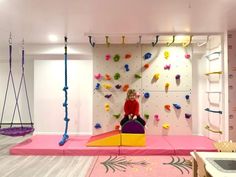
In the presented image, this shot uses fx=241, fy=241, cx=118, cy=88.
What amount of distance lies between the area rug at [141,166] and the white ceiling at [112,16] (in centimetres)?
276

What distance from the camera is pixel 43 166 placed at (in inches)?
178

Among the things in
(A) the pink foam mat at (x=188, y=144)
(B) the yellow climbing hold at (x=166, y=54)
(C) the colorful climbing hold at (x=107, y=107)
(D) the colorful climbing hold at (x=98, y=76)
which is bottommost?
(A) the pink foam mat at (x=188, y=144)

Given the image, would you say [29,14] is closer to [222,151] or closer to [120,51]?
[120,51]

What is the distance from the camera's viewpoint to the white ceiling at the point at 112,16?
377cm

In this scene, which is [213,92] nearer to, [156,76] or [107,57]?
[156,76]

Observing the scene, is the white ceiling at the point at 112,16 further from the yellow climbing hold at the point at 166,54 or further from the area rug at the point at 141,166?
the area rug at the point at 141,166

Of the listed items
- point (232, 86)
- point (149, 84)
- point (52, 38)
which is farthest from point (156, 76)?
point (52, 38)

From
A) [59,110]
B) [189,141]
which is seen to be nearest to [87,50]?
[59,110]

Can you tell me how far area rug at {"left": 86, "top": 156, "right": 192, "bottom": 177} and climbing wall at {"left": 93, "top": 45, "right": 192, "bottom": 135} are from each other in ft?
6.12

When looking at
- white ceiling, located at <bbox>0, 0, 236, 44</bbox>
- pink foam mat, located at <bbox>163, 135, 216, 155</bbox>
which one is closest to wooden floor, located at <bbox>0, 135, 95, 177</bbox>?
pink foam mat, located at <bbox>163, 135, 216, 155</bbox>

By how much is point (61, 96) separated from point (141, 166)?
3.60 meters

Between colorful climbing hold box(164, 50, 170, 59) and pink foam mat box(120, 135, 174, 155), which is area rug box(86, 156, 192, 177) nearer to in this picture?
pink foam mat box(120, 135, 174, 155)

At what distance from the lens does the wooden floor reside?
414 cm

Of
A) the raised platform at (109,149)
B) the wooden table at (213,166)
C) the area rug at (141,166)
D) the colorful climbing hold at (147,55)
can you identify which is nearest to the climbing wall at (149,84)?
the colorful climbing hold at (147,55)
